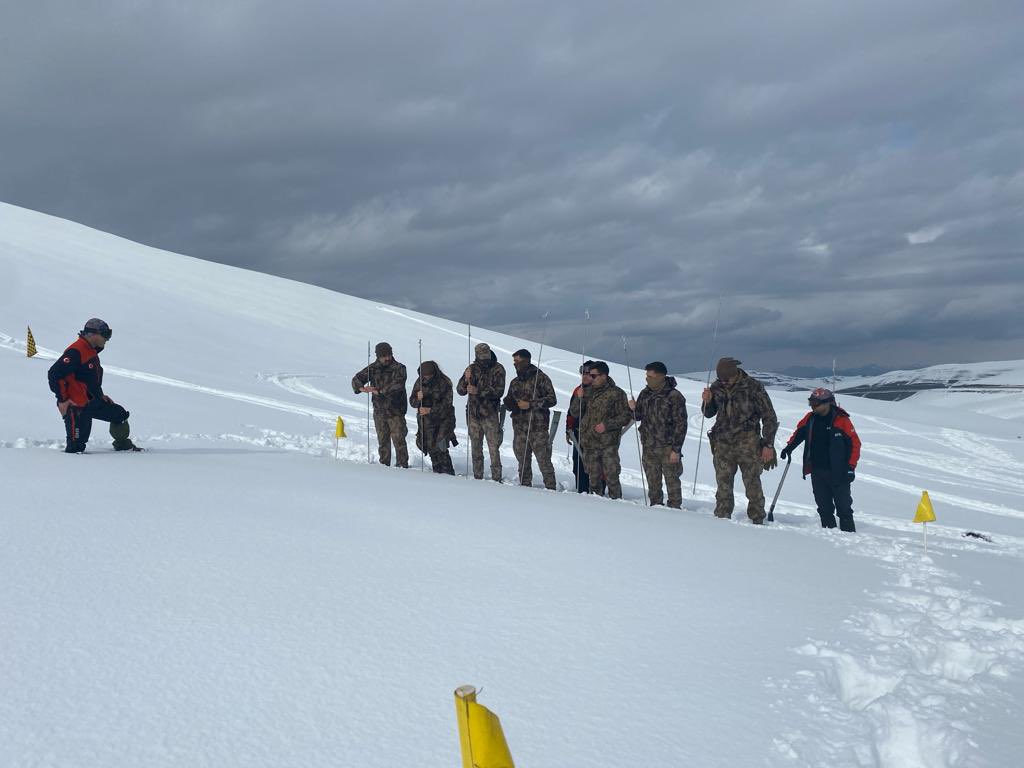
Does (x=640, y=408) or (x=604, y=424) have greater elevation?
(x=640, y=408)

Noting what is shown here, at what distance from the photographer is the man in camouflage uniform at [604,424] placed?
930 cm

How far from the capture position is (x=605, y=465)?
948cm

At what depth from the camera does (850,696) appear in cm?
296

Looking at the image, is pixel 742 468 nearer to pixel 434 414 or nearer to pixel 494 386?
pixel 494 386

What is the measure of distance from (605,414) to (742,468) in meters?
1.68

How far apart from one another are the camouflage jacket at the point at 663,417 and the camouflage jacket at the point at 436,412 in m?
2.58

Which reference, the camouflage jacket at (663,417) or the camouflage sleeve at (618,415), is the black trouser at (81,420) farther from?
the camouflage jacket at (663,417)

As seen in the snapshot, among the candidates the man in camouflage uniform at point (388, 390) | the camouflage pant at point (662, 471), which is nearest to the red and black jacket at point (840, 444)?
the camouflage pant at point (662, 471)

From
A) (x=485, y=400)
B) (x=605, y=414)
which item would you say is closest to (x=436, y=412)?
(x=485, y=400)

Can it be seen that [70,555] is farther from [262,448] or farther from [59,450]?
[262,448]

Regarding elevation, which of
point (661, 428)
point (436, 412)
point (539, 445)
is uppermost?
point (436, 412)

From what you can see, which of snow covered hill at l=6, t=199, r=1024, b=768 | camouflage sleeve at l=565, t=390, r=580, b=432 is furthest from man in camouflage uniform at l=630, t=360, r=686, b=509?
snow covered hill at l=6, t=199, r=1024, b=768

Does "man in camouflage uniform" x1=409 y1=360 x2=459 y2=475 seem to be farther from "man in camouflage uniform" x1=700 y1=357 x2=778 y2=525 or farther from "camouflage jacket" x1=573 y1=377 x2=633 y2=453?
"man in camouflage uniform" x1=700 y1=357 x2=778 y2=525

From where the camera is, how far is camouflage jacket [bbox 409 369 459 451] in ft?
33.7
